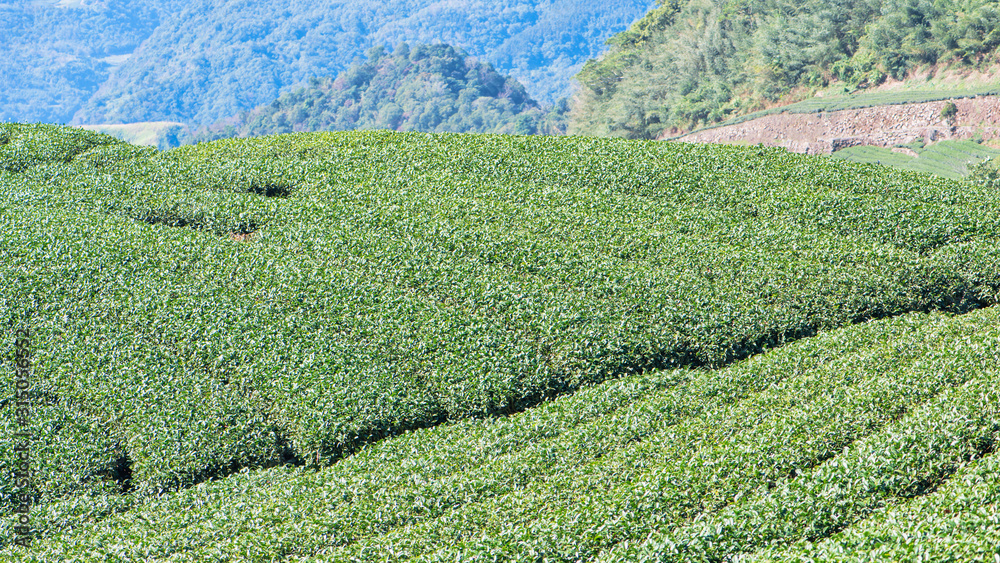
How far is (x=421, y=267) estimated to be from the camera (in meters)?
26.9

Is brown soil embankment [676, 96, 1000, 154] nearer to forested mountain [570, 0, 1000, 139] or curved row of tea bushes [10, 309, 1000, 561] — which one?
forested mountain [570, 0, 1000, 139]

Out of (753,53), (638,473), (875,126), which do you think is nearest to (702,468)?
(638,473)

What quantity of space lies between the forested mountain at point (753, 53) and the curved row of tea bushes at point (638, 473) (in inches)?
2368

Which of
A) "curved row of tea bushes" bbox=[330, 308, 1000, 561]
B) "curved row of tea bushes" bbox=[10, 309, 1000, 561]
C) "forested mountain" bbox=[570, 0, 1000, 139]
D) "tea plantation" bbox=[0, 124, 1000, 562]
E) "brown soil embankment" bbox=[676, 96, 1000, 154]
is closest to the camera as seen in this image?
"curved row of tea bushes" bbox=[10, 309, 1000, 561]

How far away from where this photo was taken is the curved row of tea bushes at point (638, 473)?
528 inches

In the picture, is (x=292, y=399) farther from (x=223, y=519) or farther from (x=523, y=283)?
(x=523, y=283)

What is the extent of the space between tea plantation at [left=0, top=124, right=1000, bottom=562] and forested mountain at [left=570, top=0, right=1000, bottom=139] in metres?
47.6

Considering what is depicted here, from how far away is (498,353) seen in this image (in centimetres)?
2267

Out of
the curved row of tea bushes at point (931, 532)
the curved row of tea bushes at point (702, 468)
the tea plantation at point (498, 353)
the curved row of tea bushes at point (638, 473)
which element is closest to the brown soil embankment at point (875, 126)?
the tea plantation at point (498, 353)

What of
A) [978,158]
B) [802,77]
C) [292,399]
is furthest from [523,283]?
[802,77]

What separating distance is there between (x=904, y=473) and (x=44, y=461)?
20.4 m

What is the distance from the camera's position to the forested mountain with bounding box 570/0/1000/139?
69.1 meters

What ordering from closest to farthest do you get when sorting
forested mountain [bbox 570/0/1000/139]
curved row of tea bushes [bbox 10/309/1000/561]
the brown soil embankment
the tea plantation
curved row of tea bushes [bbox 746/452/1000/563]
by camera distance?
curved row of tea bushes [bbox 746/452/1000/563] → curved row of tea bushes [bbox 10/309/1000/561] → the tea plantation → the brown soil embankment → forested mountain [bbox 570/0/1000/139]

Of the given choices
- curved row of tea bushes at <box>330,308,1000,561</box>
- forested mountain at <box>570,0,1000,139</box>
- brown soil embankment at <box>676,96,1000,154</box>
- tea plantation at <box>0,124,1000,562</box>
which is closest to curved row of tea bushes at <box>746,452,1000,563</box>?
tea plantation at <box>0,124,1000,562</box>
